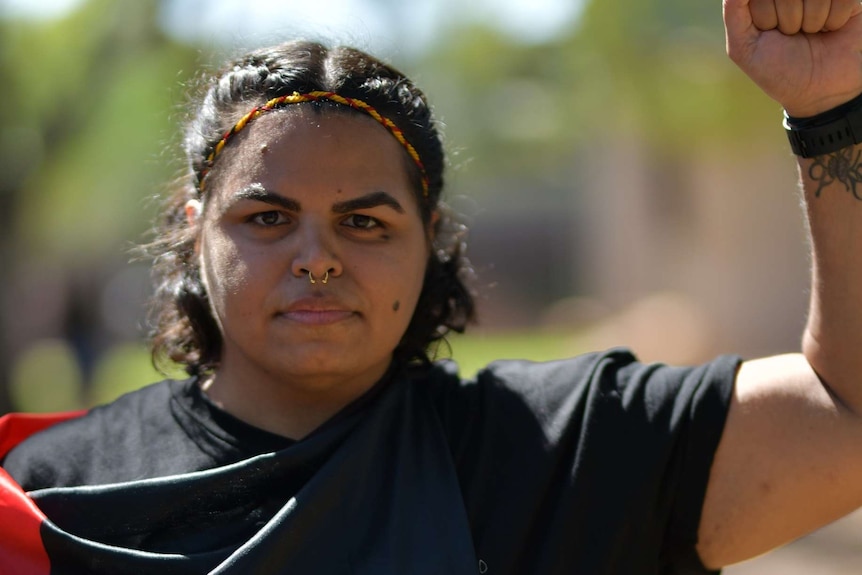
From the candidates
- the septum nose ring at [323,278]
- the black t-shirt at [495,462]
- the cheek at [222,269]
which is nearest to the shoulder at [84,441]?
the black t-shirt at [495,462]

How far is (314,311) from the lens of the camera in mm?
2164

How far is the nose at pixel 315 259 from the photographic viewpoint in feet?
7.06

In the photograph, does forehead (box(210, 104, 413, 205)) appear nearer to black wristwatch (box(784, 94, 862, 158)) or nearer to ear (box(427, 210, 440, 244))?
ear (box(427, 210, 440, 244))

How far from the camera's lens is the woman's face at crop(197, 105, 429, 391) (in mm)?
2174

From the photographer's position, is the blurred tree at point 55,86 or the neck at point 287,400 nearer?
the neck at point 287,400

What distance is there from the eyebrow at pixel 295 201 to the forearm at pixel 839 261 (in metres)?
0.91

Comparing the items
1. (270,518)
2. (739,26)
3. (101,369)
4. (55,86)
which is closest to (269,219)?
(270,518)

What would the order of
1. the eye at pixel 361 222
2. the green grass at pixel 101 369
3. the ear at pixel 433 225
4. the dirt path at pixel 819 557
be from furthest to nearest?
the green grass at pixel 101 369, the dirt path at pixel 819 557, the ear at pixel 433 225, the eye at pixel 361 222

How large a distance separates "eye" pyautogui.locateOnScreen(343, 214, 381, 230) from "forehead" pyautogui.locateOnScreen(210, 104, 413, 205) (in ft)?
0.21

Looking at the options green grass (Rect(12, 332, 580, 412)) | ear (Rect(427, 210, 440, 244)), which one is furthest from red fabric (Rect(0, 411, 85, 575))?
green grass (Rect(12, 332, 580, 412))

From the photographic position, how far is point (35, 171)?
31.1 feet

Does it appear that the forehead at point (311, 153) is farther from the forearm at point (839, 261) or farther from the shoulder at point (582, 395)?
the forearm at point (839, 261)

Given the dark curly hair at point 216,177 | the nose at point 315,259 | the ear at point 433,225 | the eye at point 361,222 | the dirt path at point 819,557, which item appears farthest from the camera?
the dirt path at point 819,557

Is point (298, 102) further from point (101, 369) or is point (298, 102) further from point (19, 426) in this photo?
point (101, 369)
